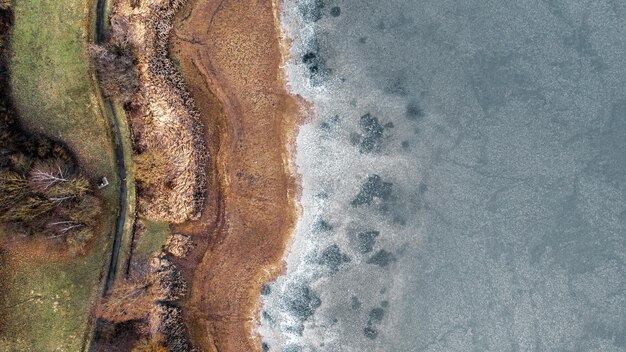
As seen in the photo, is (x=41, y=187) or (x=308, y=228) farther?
(x=308, y=228)

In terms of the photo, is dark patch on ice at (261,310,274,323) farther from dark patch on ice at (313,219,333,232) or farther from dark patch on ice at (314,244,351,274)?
dark patch on ice at (313,219,333,232)

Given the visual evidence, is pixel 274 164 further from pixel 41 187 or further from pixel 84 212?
pixel 41 187

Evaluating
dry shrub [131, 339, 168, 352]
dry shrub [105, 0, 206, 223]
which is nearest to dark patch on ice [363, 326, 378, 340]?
dry shrub [131, 339, 168, 352]

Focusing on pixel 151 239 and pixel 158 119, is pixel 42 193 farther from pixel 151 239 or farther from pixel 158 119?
pixel 158 119

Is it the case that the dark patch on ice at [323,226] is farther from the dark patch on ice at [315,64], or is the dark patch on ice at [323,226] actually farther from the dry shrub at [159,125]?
the dark patch on ice at [315,64]

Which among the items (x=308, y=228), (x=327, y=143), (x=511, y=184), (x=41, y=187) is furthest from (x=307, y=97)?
(x=41, y=187)
